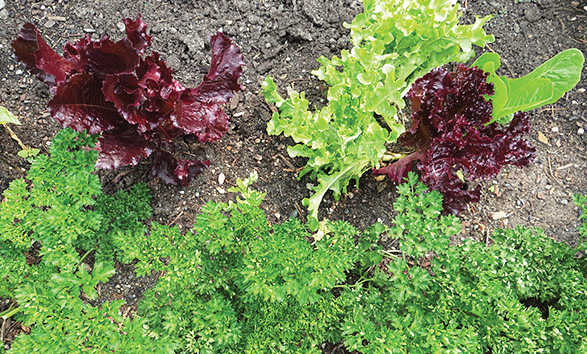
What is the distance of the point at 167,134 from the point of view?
255 centimetres

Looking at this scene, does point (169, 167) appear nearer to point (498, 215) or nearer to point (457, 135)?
point (457, 135)

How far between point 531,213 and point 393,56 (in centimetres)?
137

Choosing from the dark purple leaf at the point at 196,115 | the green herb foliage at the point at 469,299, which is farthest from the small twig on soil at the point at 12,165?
the green herb foliage at the point at 469,299

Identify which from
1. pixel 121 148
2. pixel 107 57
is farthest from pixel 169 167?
pixel 107 57

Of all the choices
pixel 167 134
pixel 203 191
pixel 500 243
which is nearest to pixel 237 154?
pixel 203 191

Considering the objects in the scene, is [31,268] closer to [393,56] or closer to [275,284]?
[275,284]

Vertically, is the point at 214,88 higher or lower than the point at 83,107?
lower

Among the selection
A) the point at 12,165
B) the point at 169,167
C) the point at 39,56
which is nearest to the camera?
the point at 39,56

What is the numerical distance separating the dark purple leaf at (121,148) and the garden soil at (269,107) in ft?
1.32

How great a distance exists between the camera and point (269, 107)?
3006mm

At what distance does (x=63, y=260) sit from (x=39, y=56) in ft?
3.26

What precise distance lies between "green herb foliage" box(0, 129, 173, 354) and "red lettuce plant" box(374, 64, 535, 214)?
64.0 inches

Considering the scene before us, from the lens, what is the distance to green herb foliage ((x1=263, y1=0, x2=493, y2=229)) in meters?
2.41

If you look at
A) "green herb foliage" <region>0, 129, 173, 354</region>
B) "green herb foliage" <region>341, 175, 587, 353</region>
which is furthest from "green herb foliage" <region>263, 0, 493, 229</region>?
"green herb foliage" <region>0, 129, 173, 354</region>
